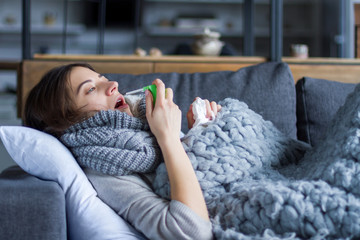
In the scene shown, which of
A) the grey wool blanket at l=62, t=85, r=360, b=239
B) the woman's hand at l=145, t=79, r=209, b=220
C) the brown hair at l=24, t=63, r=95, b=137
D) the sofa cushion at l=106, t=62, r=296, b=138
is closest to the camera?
the grey wool blanket at l=62, t=85, r=360, b=239

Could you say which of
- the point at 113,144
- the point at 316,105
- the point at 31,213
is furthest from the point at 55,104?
the point at 316,105

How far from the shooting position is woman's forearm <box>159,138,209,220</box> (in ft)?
2.79

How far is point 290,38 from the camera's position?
5.40 meters

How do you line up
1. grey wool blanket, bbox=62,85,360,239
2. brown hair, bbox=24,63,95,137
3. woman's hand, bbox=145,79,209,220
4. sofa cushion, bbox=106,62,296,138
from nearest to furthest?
grey wool blanket, bbox=62,85,360,239
woman's hand, bbox=145,79,209,220
brown hair, bbox=24,63,95,137
sofa cushion, bbox=106,62,296,138

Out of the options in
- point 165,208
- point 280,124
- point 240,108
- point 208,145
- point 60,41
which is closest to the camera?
point 165,208

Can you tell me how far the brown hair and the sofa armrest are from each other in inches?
10.9

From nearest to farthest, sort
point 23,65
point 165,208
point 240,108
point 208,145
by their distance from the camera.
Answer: point 165,208, point 208,145, point 240,108, point 23,65

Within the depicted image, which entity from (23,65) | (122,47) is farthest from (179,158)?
(122,47)

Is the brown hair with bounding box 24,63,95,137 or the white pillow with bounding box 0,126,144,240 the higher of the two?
the brown hair with bounding box 24,63,95,137

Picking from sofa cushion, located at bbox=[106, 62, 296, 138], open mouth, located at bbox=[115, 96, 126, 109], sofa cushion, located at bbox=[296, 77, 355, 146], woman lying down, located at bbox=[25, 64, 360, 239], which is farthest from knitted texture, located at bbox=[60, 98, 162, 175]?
sofa cushion, located at bbox=[296, 77, 355, 146]

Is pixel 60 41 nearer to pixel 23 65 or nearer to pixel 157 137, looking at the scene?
pixel 23 65

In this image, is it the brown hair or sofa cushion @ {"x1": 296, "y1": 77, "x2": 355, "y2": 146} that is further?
sofa cushion @ {"x1": 296, "y1": 77, "x2": 355, "y2": 146}

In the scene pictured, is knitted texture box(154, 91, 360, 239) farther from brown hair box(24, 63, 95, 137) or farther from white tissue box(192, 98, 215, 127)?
brown hair box(24, 63, 95, 137)

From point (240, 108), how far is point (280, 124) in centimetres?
34
